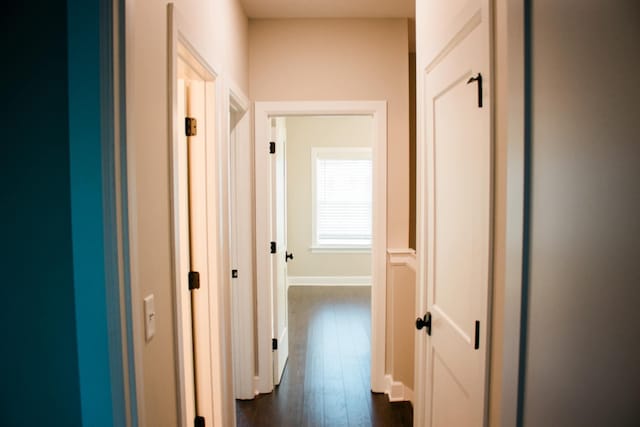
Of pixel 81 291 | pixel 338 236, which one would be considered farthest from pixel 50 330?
pixel 338 236

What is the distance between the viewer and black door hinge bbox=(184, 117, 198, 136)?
1880 millimetres

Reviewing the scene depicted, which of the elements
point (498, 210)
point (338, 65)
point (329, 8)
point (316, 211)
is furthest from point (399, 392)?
point (316, 211)

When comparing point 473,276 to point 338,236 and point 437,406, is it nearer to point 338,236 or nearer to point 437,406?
point 437,406

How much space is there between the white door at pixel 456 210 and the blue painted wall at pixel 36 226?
1.08 meters

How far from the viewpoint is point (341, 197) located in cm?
619

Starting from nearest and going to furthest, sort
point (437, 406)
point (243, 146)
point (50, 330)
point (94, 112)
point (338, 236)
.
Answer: point (94, 112) → point (50, 330) → point (437, 406) → point (243, 146) → point (338, 236)

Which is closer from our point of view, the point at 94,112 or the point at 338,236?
the point at 94,112

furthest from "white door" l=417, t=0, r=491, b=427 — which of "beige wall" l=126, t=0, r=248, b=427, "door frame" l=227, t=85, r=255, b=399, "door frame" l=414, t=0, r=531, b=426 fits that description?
"door frame" l=227, t=85, r=255, b=399

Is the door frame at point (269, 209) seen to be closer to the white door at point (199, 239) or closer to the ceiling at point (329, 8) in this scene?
the ceiling at point (329, 8)

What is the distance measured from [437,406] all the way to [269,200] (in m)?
1.79

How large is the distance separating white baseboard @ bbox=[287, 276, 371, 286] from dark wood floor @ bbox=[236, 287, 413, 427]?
4.23ft

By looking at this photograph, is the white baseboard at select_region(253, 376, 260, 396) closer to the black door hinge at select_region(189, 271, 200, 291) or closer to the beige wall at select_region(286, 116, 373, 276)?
the black door hinge at select_region(189, 271, 200, 291)

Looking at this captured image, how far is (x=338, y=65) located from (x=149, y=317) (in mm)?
2306

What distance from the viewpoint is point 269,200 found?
2.88 meters
